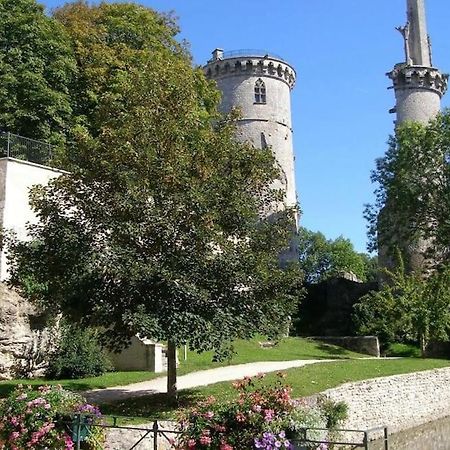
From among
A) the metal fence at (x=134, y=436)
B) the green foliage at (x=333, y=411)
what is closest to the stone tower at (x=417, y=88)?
the green foliage at (x=333, y=411)

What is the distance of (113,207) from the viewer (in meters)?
14.7

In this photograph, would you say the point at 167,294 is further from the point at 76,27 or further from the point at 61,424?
the point at 76,27

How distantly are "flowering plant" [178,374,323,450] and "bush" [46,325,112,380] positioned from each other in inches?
410

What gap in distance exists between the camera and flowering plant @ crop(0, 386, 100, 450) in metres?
→ 9.90

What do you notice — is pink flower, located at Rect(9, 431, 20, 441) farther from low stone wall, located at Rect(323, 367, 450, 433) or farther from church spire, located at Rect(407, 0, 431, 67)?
church spire, located at Rect(407, 0, 431, 67)

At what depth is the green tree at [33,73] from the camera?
28109 mm

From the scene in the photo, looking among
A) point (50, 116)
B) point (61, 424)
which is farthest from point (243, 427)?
point (50, 116)

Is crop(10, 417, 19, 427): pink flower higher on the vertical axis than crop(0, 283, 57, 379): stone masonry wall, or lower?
lower

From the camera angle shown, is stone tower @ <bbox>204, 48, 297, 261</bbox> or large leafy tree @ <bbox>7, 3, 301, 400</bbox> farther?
stone tower @ <bbox>204, 48, 297, 261</bbox>

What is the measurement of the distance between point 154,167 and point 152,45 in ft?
71.1

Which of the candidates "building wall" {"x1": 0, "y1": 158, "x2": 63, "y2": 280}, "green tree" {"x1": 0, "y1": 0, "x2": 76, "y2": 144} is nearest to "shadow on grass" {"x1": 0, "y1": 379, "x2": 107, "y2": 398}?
"building wall" {"x1": 0, "y1": 158, "x2": 63, "y2": 280}

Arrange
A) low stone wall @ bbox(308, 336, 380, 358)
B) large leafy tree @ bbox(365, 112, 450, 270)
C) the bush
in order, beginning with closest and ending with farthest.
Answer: the bush → low stone wall @ bbox(308, 336, 380, 358) → large leafy tree @ bbox(365, 112, 450, 270)

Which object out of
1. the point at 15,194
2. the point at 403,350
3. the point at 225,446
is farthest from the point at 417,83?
the point at 225,446

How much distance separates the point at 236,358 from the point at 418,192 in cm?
2052
